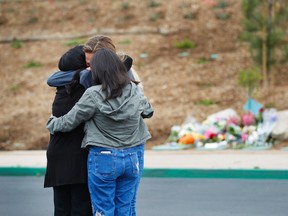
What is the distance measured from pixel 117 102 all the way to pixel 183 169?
5823 millimetres

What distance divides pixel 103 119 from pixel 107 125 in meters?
0.05

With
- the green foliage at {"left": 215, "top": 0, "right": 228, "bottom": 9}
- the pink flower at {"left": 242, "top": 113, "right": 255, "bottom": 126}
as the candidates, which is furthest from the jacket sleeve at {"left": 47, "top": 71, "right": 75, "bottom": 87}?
the green foliage at {"left": 215, "top": 0, "right": 228, "bottom": 9}

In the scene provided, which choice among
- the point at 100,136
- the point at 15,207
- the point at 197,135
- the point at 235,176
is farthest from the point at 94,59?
the point at 197,135

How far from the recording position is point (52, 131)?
5613 mm

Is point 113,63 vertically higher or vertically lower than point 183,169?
higher

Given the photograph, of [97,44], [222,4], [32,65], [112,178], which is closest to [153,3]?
[222,4]

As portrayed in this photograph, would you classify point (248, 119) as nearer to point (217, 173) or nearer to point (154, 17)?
point (217, 173)

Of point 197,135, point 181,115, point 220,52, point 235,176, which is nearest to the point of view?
point 235,176

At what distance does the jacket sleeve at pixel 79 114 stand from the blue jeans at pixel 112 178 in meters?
0.20

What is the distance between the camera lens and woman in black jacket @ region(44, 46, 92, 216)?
5625 millimetres

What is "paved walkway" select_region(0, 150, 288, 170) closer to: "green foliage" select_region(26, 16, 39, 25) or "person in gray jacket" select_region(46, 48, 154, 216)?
"person in gray jacket" select_region(46, 48, 154, 216)

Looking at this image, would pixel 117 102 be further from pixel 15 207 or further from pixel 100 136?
pixel 15 207

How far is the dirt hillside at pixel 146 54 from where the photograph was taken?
1553 cm

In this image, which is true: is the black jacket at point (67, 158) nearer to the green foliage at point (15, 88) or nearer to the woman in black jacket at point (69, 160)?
the woman in black jacket at point (69, 160)
